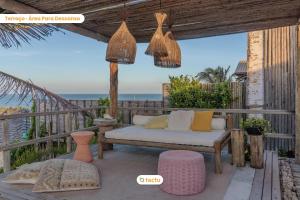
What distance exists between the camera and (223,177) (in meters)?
3.51

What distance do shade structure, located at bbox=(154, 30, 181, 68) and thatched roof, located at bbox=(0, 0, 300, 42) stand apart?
51 cm

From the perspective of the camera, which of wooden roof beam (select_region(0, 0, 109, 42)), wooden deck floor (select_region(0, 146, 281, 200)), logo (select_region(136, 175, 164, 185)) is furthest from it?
wooden roof beam (select_region(0, 0, 109, 42))

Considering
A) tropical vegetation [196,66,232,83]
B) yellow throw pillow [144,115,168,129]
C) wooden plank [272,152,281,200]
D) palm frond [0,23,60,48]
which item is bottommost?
wooden plank [272,152,281,200]

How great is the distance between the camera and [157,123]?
16.5ft

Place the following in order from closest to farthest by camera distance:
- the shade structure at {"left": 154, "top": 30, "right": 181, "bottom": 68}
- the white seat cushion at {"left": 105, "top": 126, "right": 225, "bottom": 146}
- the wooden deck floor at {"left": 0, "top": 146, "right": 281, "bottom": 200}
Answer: the wooden deck floor at {"left": 0, "top": 146, "right": 281, "bottom": 200}
the white seat cushion at {"left": 105, "top": 126, "right": 225, "bottom": 146}
the shade structure at {"left": 154, "top": 30, "right": 181, "bottom": 68}

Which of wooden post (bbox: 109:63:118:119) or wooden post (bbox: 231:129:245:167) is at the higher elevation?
wooden post (bbox: 109:63:118:119)

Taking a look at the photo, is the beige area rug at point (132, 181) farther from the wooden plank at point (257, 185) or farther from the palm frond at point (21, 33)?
the palm frond at point (21, 33)

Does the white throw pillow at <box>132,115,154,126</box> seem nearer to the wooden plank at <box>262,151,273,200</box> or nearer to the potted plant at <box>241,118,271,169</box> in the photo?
the potted plant at <box>241,118,271,169</box>

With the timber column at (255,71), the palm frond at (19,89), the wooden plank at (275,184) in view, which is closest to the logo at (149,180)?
the wooden plank at (275,184)

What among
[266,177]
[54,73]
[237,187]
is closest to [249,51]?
[266,177]

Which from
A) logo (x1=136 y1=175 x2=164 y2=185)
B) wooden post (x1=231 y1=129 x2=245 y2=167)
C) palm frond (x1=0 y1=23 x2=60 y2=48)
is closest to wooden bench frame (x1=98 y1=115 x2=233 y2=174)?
wooden post (x1=231 y1=129 x2=245 y2=167)

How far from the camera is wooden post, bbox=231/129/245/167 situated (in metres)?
3.93

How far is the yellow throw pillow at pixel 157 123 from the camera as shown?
195 inches

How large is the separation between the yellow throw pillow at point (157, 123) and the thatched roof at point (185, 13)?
5.87 ft
